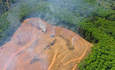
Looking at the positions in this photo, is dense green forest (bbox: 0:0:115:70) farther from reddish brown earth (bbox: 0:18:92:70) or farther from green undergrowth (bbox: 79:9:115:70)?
reddish brown earth (bbox: 0:18:92:70)

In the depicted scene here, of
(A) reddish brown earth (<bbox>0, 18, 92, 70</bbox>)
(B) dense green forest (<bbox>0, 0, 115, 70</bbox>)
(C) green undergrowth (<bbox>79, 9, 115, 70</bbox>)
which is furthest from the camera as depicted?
(A) reddish brown earth (<bbox>0, 18, 92, 70</bbox>)

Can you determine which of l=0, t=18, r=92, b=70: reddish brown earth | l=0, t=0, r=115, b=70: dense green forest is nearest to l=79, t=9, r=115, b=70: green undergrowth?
l=0, t=0, r=115, b=70: dense green forest

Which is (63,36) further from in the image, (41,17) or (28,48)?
(41,17)

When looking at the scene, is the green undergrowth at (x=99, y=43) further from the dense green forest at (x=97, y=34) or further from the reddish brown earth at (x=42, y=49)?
the reddish brown earth at (x=42, y=49)

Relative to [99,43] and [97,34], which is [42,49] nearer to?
[99,43]

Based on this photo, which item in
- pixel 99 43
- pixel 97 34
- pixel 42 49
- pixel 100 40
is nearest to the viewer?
pixel 42 49

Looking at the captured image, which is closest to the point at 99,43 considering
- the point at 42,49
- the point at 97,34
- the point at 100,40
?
the point at 100,40
